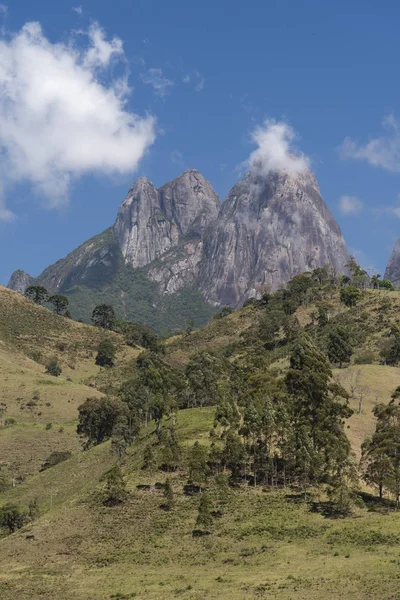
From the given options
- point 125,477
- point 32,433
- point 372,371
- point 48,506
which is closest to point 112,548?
point 125,477

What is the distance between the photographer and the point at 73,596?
2004 inches

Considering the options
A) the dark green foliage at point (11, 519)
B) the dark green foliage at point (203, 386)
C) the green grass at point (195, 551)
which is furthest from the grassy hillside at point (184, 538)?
the dark green foliage at point (203, 386)

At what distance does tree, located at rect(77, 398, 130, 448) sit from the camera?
121062 mm

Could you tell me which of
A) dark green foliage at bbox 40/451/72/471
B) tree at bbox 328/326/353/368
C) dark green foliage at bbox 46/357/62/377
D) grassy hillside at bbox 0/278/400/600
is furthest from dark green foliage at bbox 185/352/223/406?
dark green foliage at bbox 46/357/62/377

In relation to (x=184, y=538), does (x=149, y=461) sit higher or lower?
higher

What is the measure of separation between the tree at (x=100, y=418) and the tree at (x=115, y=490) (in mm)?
42382

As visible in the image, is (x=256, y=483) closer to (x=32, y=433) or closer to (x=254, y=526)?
(x=254, y=526)

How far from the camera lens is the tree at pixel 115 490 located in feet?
246

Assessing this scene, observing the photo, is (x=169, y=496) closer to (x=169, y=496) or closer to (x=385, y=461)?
(x=169, y=496)

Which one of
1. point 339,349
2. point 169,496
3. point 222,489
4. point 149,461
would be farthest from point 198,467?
point 339,349

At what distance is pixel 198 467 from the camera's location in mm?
77000

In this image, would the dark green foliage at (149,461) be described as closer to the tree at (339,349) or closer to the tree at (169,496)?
the tree at (169,496)

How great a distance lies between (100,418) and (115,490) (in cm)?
4688

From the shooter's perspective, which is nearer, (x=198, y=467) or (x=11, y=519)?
(x=198, y=467)
